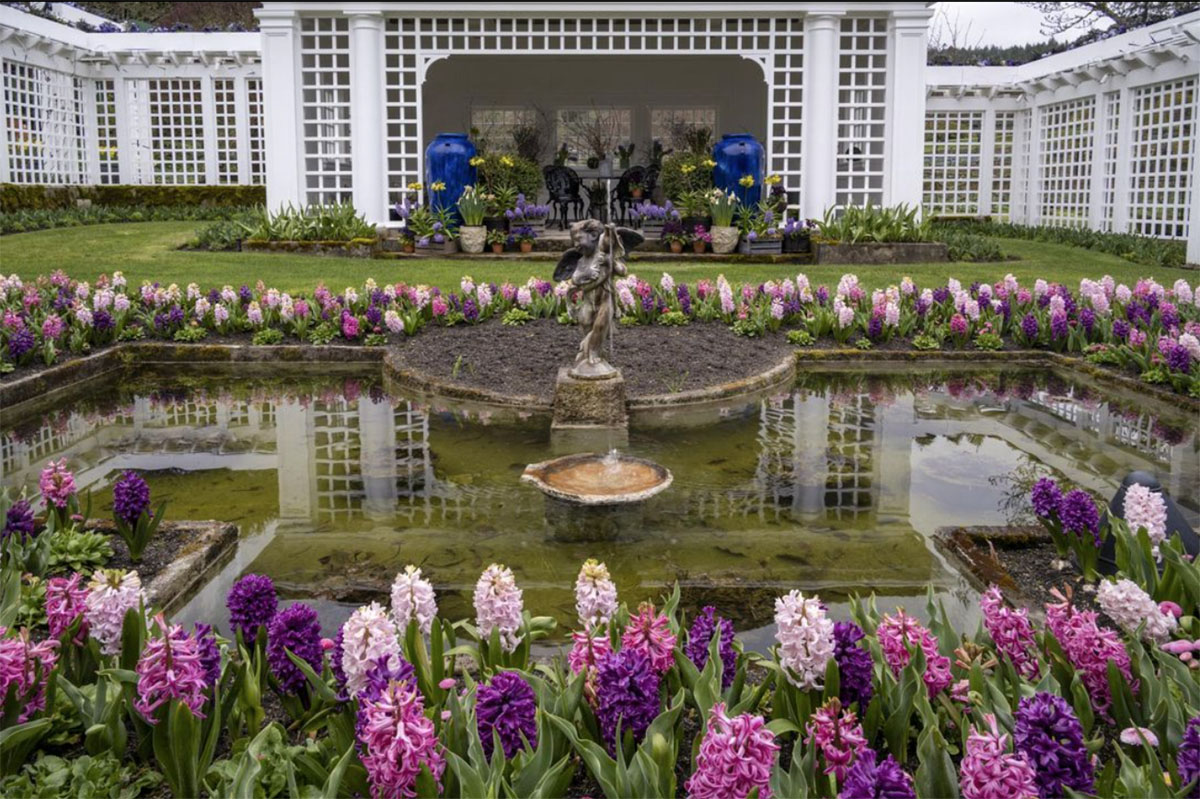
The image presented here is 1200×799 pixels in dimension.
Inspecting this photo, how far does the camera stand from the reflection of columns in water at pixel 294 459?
4.96 meters

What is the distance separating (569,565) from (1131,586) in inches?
82.4

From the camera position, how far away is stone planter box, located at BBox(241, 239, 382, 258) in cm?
1431

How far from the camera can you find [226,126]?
76.6 feet

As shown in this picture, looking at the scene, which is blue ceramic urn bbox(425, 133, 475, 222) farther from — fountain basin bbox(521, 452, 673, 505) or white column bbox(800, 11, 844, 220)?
fountain basin bbox(521, 452, 673, 505)

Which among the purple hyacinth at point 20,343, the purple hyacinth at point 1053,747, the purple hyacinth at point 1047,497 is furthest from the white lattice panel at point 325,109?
the purple hyacinth at point 1053,747

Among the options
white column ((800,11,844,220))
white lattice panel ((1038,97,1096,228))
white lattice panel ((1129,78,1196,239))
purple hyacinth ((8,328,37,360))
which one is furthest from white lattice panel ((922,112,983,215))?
purple hyacinth ((8,328,37,360))

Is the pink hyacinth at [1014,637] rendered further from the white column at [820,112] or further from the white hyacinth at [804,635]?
the white column at [820,112]

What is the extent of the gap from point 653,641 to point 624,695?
270 millimetres

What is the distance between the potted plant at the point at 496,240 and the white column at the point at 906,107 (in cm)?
571

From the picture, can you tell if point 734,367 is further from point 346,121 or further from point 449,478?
point 346,121

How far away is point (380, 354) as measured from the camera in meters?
8.74

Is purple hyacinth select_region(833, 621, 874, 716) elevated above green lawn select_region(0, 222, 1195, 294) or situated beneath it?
situated beneath

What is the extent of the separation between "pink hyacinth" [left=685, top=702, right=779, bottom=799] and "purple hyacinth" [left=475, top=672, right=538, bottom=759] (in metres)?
0.45

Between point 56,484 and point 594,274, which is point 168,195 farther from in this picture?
point 56,484
